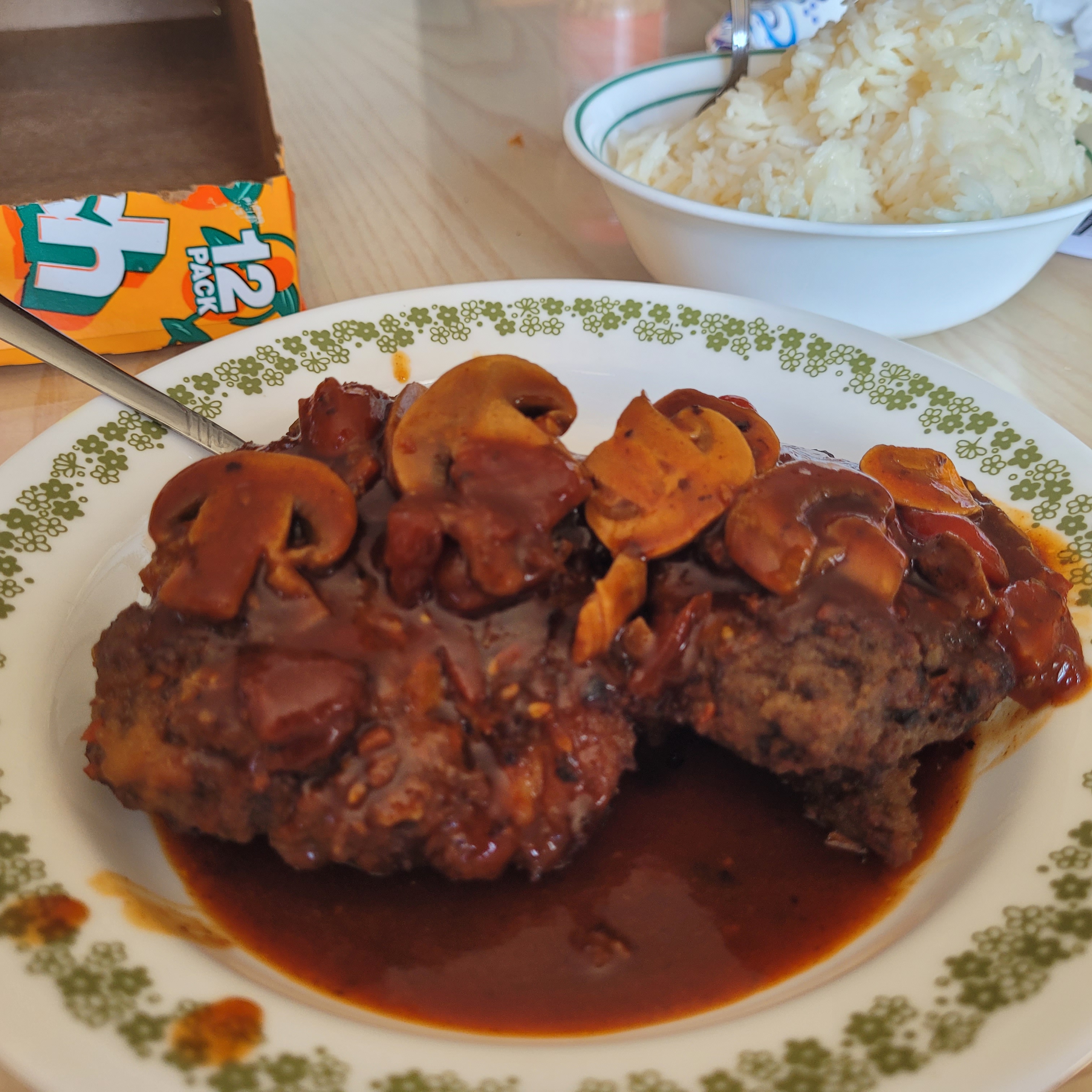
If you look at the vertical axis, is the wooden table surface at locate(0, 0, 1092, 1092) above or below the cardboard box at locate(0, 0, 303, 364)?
below

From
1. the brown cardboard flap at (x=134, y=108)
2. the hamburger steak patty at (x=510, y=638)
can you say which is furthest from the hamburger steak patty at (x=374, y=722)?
the brown cardboard flap at (x=134, y=108)

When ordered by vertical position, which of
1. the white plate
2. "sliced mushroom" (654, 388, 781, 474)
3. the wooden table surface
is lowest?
the wooden table surface

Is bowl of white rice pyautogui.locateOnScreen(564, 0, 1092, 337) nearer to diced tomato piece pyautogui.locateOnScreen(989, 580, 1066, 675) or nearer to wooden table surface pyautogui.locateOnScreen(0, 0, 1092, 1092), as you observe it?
wooden table surface pyautogui.locateOnScreen(0, 0, 1092, 1092)

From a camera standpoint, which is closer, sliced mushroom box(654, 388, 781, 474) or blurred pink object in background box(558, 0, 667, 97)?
sliced mushroom box(654, 388, 781, 474)

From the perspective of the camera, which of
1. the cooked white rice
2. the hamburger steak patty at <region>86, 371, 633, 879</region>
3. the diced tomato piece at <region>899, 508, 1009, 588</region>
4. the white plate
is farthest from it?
the cooked white rice

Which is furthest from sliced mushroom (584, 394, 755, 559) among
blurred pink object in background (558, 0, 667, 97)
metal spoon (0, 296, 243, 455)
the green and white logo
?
blurred pink object in background (558, 0, 667, 97)

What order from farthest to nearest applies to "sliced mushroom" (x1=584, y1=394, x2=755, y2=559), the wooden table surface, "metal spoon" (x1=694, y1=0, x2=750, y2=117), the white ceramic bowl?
"metal spoon" (x1=694, y1=0, x2=750, y2=117), the wooden table surface, the white ceramic bowl, "sliced mushroom" (x1=584, y1=394, x2=755, y2=559)

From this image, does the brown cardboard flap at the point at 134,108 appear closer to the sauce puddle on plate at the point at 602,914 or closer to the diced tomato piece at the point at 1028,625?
the sauce puddle on plate at the point at 602,914
